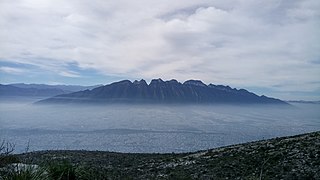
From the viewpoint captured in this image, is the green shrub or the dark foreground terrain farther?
the dark foreground terrain

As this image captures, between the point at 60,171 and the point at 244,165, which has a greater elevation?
the point at 60,171

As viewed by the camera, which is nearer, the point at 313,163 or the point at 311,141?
the point at 313,163

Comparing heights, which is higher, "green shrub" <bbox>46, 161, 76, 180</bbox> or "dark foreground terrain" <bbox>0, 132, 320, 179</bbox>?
"green shrub" <bbox>46, 161, 76, 180</bbox>

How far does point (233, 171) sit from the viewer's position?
17.3 m

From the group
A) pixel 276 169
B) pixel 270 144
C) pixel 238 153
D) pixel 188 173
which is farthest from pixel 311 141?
pixel 188 173

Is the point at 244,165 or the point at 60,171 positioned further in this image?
the point at 244,165

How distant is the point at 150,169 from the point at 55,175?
42.5ft

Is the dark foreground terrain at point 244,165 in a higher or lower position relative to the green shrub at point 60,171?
lower

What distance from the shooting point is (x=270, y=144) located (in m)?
23.2

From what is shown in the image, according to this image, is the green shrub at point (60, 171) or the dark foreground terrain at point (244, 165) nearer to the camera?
the green shrub at point (60, 171)

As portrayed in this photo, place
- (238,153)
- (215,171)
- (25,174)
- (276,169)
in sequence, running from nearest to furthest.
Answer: (25,174) → (276,169) → (215,171) → (238,153)

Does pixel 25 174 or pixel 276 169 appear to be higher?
pixel 25 174

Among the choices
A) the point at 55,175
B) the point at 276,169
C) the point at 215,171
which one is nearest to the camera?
the point at 55,175

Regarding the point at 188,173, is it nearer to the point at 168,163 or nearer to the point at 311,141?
the point at 168,163
